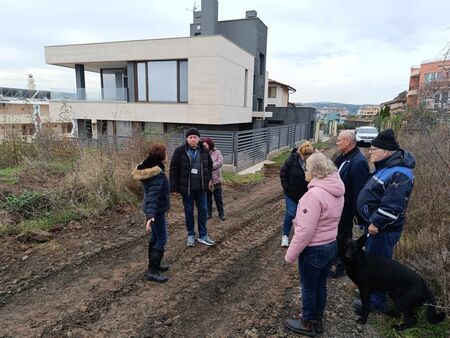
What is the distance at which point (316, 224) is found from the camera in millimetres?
2443

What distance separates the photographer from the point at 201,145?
464 cm

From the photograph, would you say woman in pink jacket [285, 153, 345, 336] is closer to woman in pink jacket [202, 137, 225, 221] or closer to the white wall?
woman in pink jacket [202, 137, 225, 221]

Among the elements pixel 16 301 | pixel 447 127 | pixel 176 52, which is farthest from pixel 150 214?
pixel 176 52

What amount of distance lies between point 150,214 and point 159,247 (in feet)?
1.76

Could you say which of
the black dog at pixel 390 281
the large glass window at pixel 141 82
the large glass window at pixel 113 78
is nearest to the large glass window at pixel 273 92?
the large glass window at pixel 113 78

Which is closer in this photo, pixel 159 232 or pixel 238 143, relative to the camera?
pixel 159 232

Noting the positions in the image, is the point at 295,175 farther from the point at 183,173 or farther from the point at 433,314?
the point at 433,314

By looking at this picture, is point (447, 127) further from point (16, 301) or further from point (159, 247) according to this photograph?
point (16, 301)

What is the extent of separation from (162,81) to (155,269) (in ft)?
47.1

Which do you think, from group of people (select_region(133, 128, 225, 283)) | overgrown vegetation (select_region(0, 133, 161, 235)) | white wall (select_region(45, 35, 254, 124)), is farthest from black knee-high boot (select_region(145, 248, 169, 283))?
white wall (select_region(45, 35, 254, 124))

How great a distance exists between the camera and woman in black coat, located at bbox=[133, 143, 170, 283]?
11.1ft

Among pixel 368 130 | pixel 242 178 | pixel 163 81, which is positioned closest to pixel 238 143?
pixel 242 178

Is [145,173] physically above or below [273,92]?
below

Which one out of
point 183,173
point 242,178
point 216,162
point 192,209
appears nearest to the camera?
point 183,173
